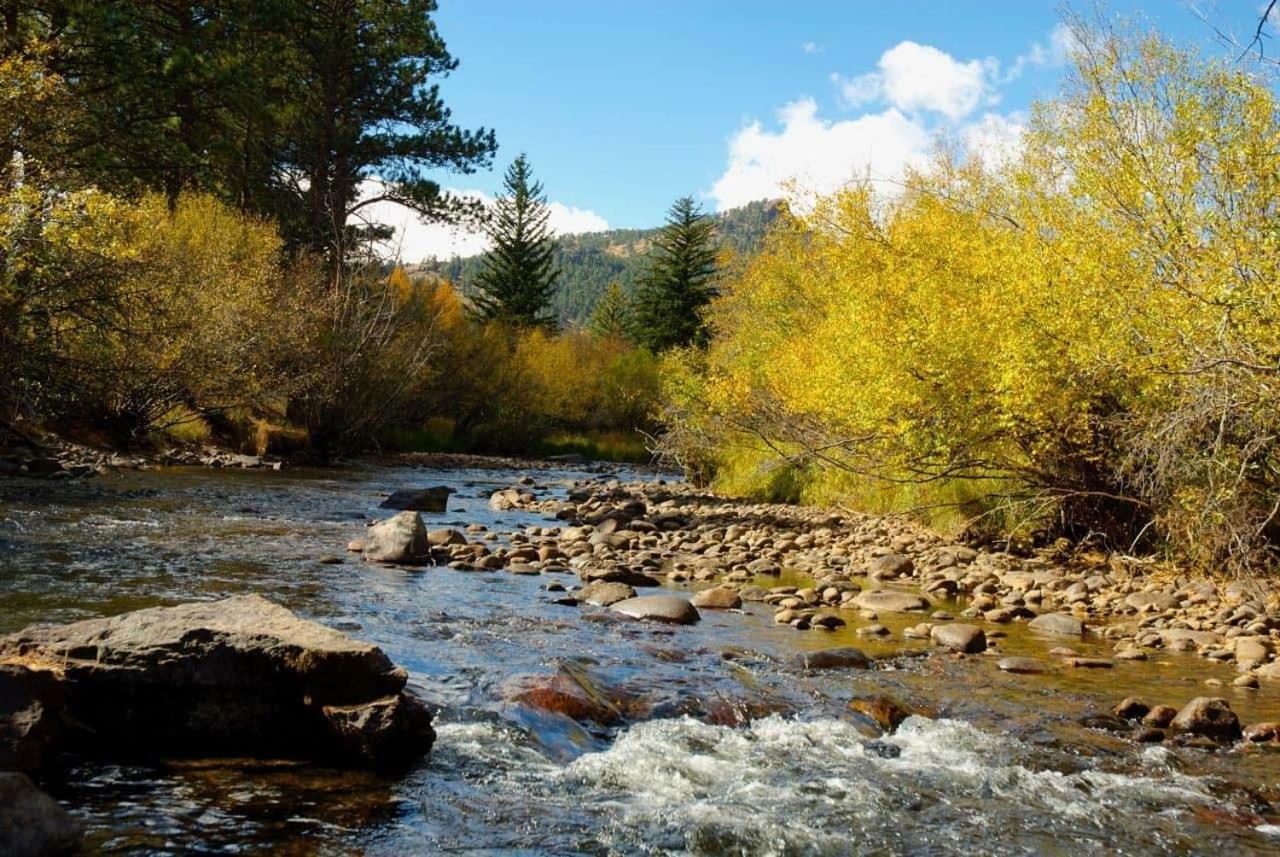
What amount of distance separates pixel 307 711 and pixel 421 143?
1225 inches

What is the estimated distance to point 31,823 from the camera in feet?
13.9

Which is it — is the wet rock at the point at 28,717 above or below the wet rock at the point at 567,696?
above

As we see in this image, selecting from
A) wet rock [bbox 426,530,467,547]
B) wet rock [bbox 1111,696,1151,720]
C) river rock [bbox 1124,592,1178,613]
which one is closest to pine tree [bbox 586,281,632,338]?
wet rock [bbox 426,530,467,547]

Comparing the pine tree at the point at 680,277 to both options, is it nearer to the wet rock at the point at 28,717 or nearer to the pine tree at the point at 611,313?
the pine tree at the point at 611,313

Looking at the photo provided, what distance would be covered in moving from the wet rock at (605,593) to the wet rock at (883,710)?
14.1ft

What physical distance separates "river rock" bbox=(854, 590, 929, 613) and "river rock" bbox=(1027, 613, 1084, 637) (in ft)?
4.27

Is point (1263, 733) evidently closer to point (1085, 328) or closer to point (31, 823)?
point (1085, 328)

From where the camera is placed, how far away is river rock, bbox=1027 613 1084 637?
10.8 metres

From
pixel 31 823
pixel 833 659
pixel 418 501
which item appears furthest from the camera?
pixel 418 501

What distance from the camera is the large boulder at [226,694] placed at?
5.78 m

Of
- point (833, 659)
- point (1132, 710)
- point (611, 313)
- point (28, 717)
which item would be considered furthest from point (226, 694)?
point (611, 313)

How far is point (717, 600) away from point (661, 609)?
115cm

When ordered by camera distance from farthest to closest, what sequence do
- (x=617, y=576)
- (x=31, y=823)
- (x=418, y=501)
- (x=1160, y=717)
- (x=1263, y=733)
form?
1. (x=418, y=501)
2. (x=617, y=576)
3. (x=1160, y=717)
4. (x=1263, y=733)
5. (x=31, y=823)

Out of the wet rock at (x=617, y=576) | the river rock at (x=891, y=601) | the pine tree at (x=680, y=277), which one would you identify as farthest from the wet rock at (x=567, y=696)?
the pine tree at (x=680, y=277)
